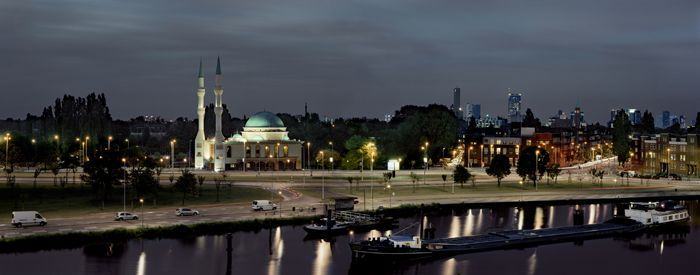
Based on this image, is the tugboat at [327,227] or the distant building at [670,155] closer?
the tugboat at [327,227]

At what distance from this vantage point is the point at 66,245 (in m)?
53.3

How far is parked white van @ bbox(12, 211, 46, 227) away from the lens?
5719cm

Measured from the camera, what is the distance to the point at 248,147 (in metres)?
117

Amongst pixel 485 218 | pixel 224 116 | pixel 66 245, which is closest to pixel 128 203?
pixel 66 245

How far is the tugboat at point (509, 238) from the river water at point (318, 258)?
87cm

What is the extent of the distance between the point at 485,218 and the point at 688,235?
16.7m

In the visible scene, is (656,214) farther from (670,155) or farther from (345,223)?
(670,155)

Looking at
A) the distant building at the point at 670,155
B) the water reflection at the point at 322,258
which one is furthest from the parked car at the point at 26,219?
the distant building at the point at 670,155

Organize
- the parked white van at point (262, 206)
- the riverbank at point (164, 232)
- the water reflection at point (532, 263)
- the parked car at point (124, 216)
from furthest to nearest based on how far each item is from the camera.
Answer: the parked white van at point (262, 206)
the parked car at point (124, 216)
the riverbank at point (164, 232)
the water reflection at point (532, 263)

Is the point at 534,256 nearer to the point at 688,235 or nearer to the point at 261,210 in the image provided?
the point at 688,235

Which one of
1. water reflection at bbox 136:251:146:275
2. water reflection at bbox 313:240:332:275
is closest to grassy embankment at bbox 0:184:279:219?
water reflection at bbox 136:251:146:275

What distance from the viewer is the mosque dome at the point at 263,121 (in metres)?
122

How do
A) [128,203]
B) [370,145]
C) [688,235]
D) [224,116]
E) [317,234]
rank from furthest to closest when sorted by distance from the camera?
[224,116], [370,145], [128,203], [688,235], [317,234]

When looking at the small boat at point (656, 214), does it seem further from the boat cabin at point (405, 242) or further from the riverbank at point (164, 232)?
the boat cabin at point (405, 242)
